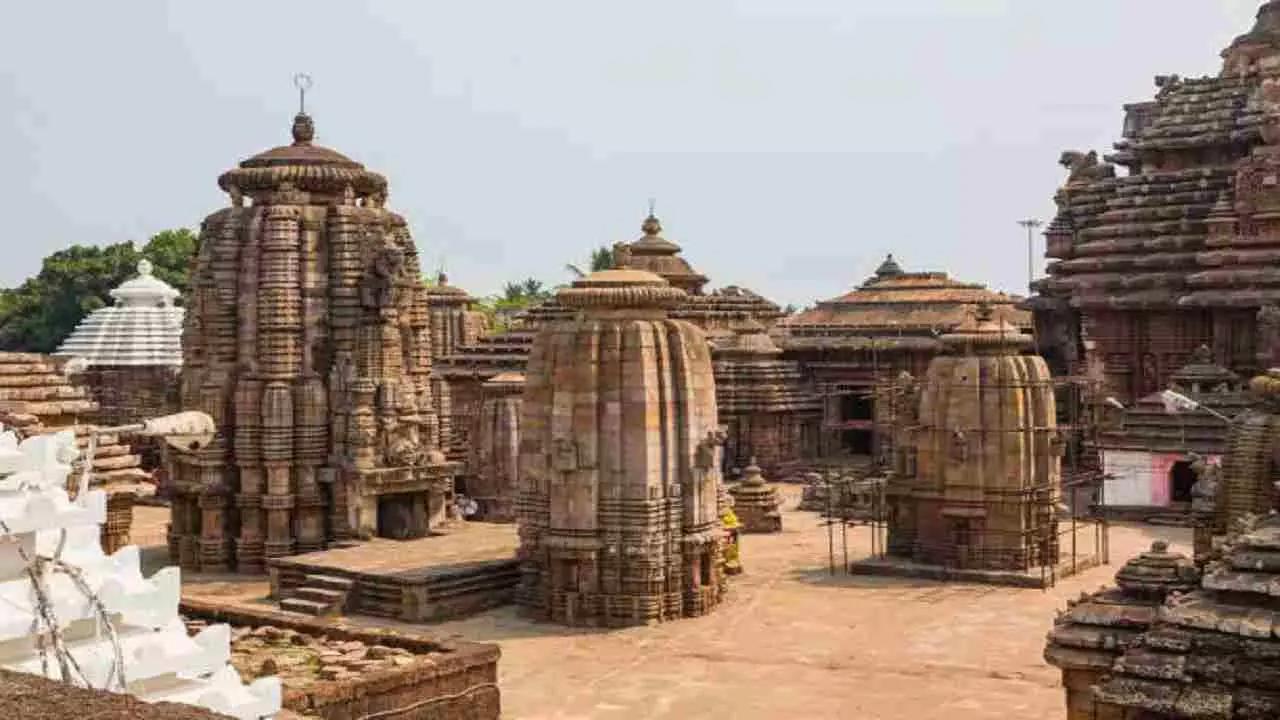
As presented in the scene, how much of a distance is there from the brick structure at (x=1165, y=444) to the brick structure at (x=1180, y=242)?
160 centimetres

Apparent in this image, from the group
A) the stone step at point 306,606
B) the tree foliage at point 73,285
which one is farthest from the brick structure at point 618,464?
the tree foliage at point 73,285

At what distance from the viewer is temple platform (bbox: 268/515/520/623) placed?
24.5 meters

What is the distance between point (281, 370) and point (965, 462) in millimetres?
12074

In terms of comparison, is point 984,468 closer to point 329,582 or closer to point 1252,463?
point 1252,463

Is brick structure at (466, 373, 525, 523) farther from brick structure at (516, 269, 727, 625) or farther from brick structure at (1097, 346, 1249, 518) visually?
brick structure at (1097, 346, 1249, 518)

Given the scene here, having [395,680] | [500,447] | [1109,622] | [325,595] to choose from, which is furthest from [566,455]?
[1109,622]

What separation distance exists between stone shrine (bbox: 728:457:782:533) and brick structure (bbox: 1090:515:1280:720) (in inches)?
839

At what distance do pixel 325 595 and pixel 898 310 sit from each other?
28201 mm

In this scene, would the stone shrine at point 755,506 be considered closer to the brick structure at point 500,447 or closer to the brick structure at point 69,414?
the brick structure at point 500,447

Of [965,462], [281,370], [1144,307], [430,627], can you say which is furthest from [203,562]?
[1144,307]

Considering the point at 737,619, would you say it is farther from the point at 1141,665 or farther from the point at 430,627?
the point at 1141,665

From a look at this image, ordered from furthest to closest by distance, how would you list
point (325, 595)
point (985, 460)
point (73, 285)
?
1. point (73, 285)
2. point (985, 460)
3. point (325, 595)

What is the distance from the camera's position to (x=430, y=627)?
2386 cm

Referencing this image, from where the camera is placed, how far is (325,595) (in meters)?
24.9
